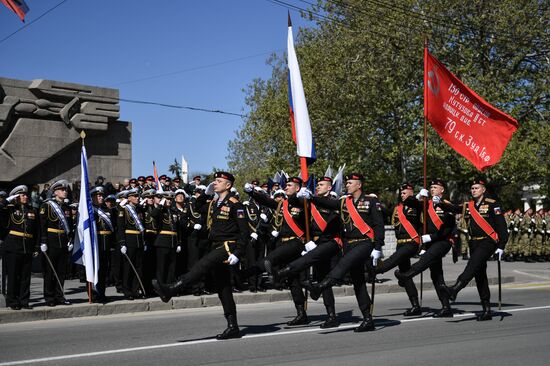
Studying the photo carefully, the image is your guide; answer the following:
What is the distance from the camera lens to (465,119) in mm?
12945

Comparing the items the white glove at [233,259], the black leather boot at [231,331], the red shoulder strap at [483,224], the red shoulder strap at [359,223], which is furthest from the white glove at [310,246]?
the red shoulder strap at [483,224]

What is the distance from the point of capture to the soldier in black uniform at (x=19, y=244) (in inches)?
470

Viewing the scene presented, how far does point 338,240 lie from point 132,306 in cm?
423

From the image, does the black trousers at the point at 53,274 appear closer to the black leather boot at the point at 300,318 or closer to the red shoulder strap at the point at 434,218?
the black leather boot at the point at 300,318

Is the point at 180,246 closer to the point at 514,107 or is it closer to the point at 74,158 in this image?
the point at 74,158

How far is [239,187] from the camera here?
55.0 m

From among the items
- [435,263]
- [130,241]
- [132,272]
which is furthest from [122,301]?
[435,263]

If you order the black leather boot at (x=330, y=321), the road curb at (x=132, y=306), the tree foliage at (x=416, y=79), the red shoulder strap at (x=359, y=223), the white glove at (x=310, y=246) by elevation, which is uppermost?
the tree foliage at (x=416, y=79)

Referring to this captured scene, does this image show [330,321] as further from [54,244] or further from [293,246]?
[54,244]

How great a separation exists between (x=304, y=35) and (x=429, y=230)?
30425 millimetres

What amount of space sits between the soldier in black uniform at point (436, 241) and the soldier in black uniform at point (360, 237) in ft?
4.68

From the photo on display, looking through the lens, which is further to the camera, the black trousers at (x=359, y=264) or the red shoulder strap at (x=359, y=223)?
the red shoulder strap at (x=359, y=223)

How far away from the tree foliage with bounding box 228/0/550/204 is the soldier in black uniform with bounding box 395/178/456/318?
1975 centimetres

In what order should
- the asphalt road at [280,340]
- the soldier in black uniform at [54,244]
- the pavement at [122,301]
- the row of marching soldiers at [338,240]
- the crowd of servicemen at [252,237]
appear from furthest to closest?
the soldier in black uniform at [54,244]
the pavement at [122,301]
the crowd of servicemen at [252,237]
the row of marching soldiers at [338,240]
the asphalt road at [280,340]
